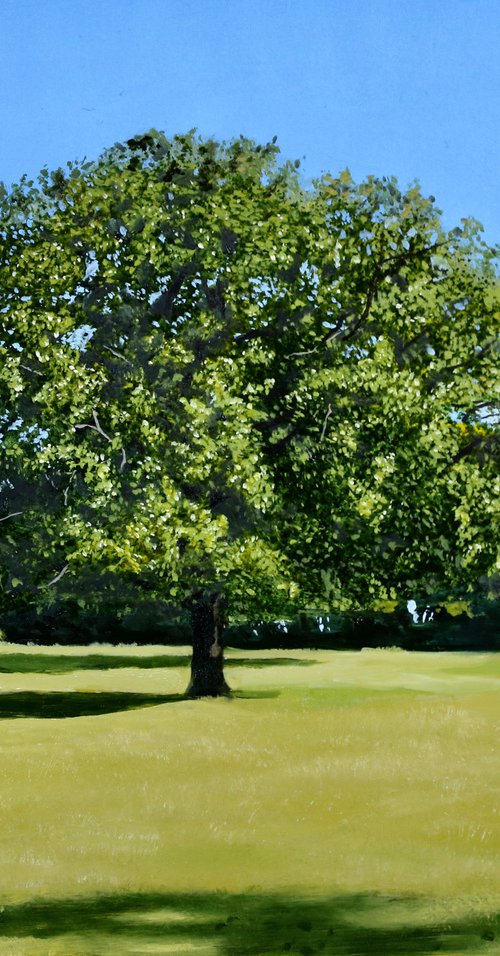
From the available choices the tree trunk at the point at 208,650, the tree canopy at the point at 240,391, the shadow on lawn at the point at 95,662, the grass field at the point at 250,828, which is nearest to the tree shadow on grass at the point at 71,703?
the grass field at the point at 250,828

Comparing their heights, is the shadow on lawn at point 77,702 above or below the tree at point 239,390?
below

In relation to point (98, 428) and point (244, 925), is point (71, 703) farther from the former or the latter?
point (244, 925)

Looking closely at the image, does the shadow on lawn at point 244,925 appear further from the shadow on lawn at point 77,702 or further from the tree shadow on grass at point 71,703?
the tree shadow on grass at point 71,703

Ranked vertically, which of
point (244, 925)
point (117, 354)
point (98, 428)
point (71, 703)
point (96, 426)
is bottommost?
point (244, 925)

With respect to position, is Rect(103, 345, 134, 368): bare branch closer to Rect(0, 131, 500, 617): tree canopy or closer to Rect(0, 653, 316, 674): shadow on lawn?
Rect(0, 131, 500, 617): tree canopy

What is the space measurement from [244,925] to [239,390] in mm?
22593

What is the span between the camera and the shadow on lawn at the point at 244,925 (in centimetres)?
1093

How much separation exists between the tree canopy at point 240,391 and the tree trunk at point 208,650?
2164 mm

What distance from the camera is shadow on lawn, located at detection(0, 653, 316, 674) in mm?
62062

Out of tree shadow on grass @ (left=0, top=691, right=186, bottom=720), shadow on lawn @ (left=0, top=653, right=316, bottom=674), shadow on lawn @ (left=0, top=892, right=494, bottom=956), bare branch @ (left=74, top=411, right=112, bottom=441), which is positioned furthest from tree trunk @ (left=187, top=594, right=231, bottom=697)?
shadow on lawn @ (left=0, top=892, right=494, bottom=956)

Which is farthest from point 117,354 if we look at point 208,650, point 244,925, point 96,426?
point 244,925

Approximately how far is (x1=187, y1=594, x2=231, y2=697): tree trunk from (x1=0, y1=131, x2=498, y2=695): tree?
1782 millimetres

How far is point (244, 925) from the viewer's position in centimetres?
1190

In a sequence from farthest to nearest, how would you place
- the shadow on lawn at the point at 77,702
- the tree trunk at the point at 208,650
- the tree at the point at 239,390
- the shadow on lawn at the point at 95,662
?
1. the shadow on lawn at the point at 95,662
2. the tree trunk at the point at 208,650
3. the shadow on lawn at the point at 77,702
4. the tree at the point at 239,390
